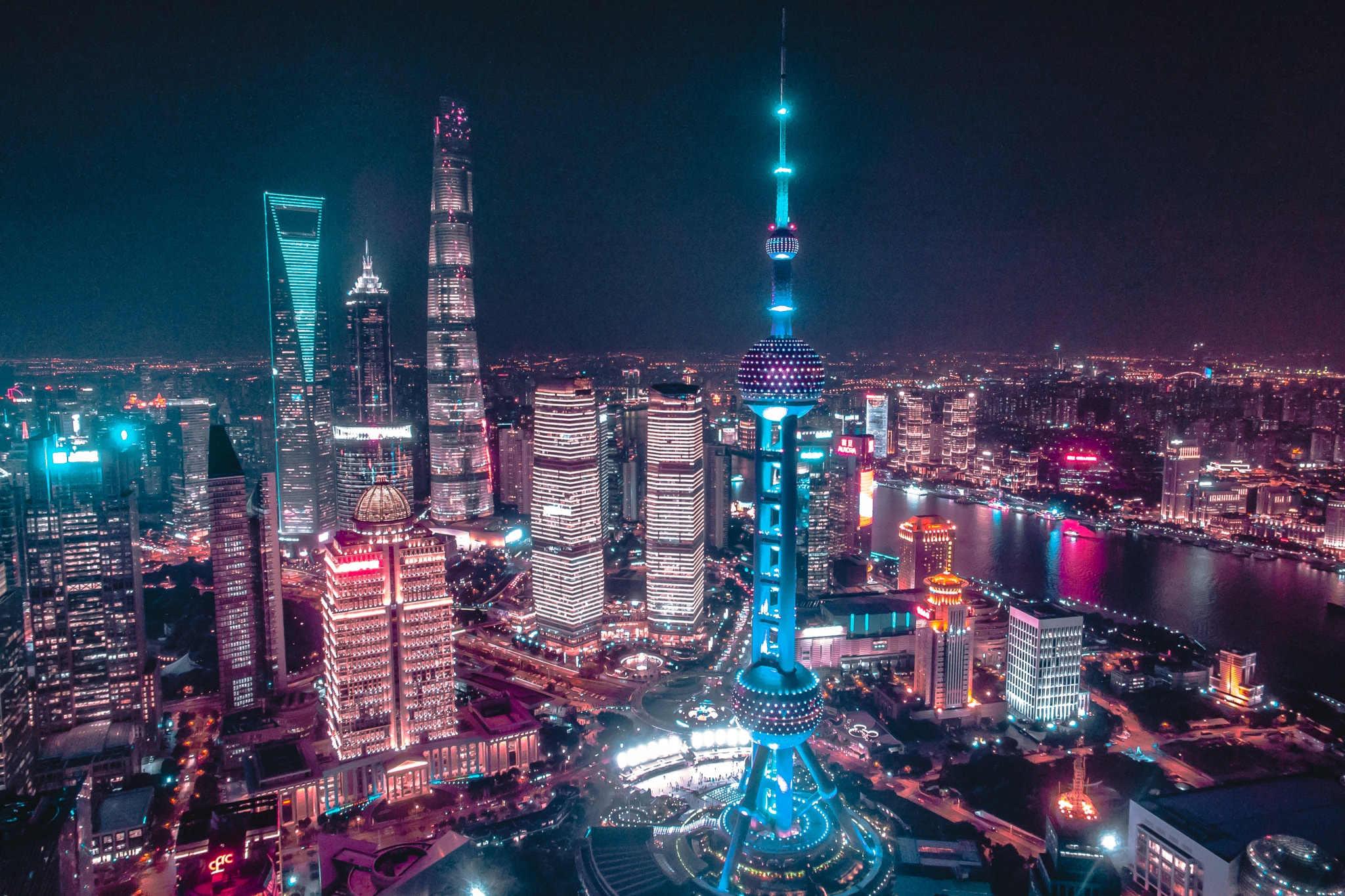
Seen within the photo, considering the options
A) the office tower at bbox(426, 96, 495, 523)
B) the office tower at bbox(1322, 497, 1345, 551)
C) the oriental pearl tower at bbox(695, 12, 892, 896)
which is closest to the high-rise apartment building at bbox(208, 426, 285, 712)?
the oriental pearl tower at bbox(695, 12, 892, 896)

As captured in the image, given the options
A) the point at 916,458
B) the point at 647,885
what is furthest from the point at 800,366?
the point at 916,458

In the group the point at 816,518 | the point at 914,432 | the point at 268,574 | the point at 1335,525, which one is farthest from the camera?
the point at 914,432

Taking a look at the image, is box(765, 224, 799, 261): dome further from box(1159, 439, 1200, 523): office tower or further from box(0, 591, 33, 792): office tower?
box(1159, 439, 1200, 523): office tower

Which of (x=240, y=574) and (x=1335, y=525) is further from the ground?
(x=240, y=574)

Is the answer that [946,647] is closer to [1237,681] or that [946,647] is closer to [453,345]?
[1237,681]

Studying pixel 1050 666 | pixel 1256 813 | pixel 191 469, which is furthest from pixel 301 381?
pixel 1256 813

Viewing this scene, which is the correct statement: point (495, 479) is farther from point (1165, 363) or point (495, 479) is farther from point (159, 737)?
point (1165, 363)

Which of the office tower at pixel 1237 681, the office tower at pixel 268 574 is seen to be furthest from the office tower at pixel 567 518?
the office tower at pixel 1237 681
